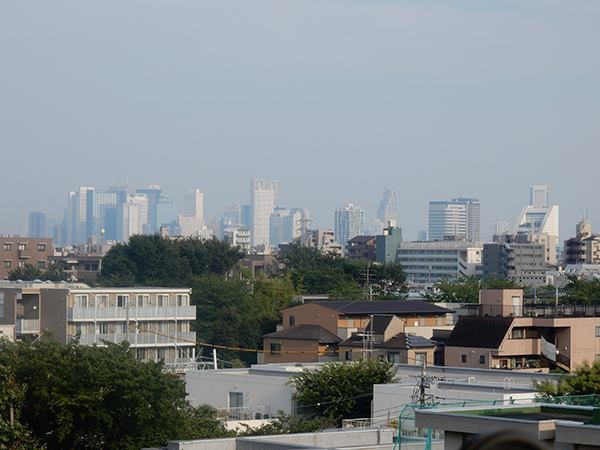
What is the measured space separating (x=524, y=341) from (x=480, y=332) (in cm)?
182

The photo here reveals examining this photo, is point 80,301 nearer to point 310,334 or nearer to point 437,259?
point 310,334

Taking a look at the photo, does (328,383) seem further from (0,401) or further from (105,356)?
(0,401)

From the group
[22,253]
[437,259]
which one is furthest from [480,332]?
[437,259]

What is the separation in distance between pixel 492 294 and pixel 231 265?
45020 millimetres

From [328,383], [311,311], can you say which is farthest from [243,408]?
[311,311]

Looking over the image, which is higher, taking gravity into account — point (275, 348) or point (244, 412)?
point (275, 348)

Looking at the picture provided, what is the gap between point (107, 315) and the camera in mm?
45469

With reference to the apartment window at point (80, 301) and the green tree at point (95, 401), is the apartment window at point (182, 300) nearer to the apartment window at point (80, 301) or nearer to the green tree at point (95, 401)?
the apartment window at point (80, 301)

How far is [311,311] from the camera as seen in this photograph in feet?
160

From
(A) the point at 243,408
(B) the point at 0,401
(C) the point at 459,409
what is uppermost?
(C) the point at 459,409

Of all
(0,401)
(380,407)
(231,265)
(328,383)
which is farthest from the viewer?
(231,265)

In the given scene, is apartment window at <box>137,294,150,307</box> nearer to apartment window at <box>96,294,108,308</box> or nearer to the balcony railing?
apartment window at <box>96,294,108,308</box>

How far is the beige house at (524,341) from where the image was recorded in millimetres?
36656

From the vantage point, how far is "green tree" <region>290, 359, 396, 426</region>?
27.3 metres
